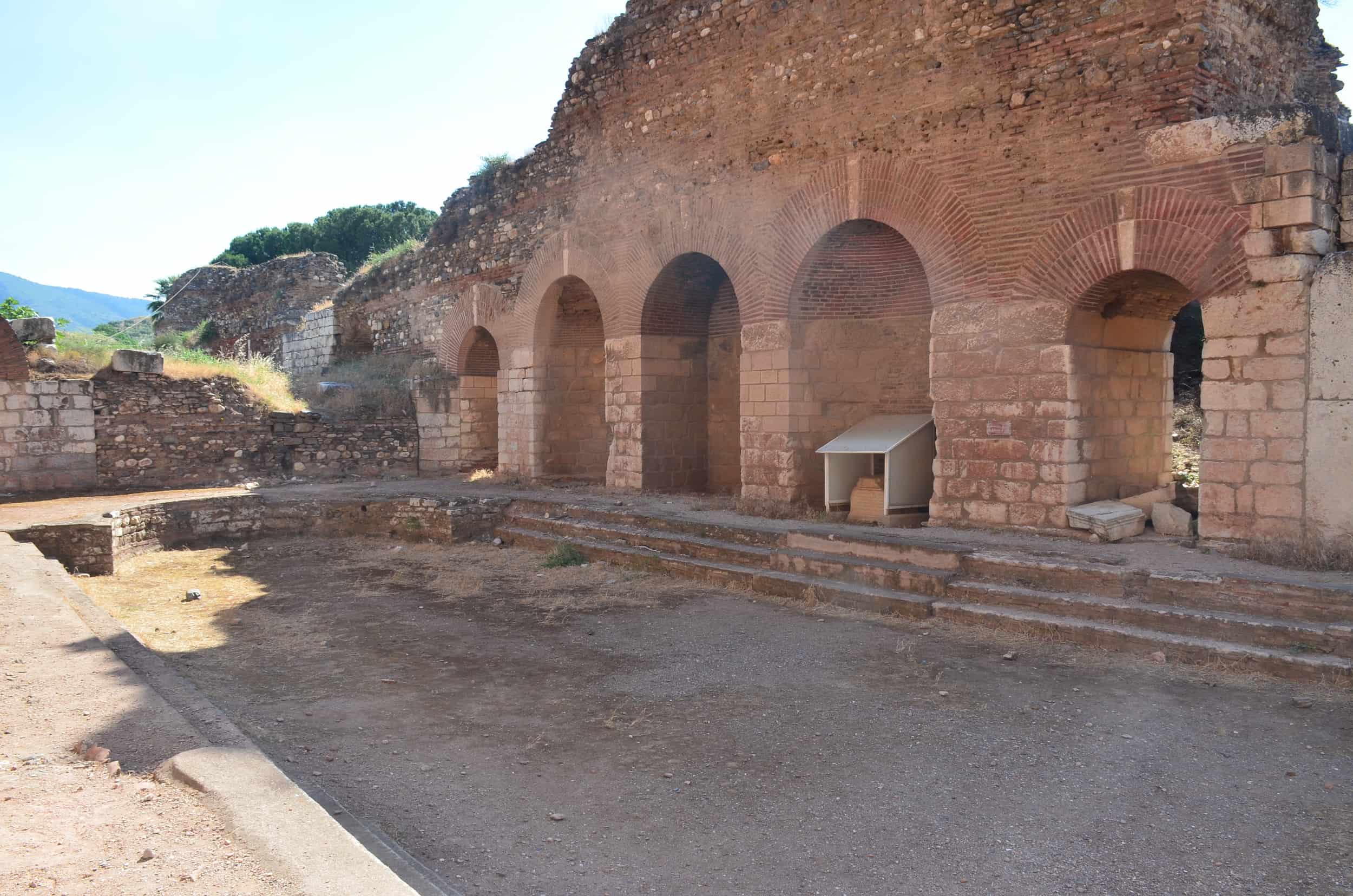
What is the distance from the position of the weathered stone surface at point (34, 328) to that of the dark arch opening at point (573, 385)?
23.7ft

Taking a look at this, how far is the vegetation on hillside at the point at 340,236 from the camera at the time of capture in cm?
3769

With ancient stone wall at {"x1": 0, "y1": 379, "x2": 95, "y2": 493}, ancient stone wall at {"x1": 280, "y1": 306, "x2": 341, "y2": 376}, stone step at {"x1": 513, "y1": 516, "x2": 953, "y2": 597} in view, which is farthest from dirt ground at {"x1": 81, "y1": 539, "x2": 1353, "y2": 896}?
ancient stone wall at {"x1": 280, "y1": 306, "x2": 341, "y2": 376}

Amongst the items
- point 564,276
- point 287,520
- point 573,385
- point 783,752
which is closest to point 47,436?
point 287,520

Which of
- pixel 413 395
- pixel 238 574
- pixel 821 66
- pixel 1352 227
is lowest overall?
pixel 238 574

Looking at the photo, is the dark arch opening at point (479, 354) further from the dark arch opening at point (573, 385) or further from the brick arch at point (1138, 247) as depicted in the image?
the brick arch at point (1138, 247)

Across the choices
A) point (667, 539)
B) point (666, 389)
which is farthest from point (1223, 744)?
point (666, 389)

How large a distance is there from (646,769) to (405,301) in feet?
47.5

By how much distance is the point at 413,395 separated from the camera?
1644 cm

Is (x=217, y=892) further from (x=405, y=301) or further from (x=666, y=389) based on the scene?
(x=405, y=301)

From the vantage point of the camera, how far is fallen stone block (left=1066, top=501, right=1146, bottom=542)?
7602mm

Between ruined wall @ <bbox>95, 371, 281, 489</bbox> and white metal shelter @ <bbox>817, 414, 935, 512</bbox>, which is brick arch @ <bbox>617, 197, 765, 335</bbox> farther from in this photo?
ruined wall @ <bbox>95, 371, 281, 489</bbox>

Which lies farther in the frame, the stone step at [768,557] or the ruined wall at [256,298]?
the ruined wall at [256,298]

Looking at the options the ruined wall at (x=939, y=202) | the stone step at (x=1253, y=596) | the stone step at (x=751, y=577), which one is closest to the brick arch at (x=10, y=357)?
the ruined wall at (x=939, y=202)

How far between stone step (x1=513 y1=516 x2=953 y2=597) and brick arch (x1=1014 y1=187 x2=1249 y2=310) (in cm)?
273
